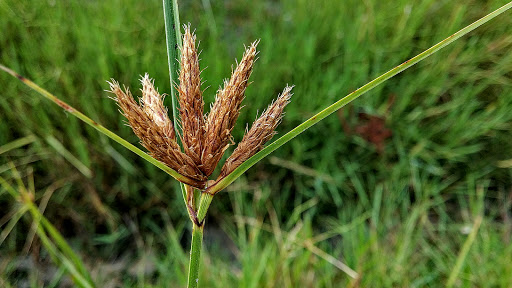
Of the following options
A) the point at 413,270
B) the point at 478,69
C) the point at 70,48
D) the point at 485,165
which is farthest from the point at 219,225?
the point at 478,69

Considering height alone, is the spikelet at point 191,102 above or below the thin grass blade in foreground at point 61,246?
above

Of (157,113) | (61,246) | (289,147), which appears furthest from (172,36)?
(289,147)

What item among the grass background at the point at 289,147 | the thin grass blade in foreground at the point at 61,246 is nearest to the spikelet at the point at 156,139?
the thin grass blade in foreground at the point at 61,246

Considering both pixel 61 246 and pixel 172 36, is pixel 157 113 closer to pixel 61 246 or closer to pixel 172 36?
pixel 172 36

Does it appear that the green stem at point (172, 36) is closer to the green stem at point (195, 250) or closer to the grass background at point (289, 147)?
the green stem at point (195, 250)

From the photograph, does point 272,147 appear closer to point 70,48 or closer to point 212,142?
point 212,142

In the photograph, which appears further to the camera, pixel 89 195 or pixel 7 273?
pixel 89 195
